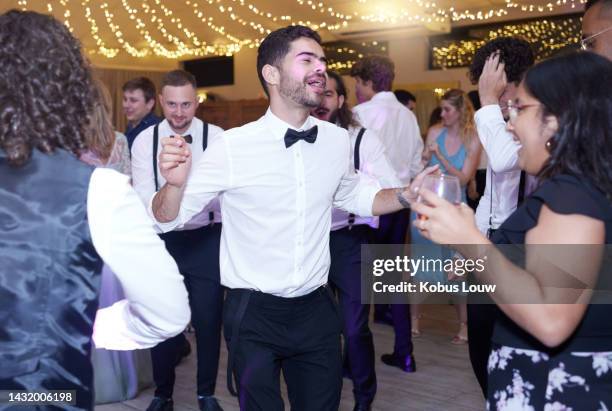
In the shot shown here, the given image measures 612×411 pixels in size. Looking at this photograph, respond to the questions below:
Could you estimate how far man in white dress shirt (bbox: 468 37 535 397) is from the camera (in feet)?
7.80

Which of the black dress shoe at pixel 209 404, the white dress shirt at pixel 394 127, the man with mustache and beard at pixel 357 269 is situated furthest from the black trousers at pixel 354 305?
the white dress shirt at pixel 394 127

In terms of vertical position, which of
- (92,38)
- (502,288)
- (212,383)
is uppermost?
(92,38)

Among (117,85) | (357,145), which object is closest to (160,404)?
(357,145)

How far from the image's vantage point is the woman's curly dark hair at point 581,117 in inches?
57.0

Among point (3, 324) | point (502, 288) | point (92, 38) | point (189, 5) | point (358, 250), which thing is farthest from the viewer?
point (92, 38)

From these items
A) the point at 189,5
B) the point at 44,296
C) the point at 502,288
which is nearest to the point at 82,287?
the point at 44,296

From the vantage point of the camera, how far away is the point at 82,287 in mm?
1343

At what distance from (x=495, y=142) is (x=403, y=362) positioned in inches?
90.9

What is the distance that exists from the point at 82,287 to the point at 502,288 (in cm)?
79

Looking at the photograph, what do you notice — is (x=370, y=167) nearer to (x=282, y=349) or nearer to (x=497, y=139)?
(x=497, y=139)

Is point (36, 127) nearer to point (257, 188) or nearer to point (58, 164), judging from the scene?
point (58, 164)

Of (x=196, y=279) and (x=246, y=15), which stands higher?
(x=246, y=15)

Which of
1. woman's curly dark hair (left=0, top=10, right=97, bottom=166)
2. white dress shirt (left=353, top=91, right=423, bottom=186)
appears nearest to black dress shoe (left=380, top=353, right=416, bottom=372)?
white dress shirt (left=353, top=91, right=423, bottom=186)

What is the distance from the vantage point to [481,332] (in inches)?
104
